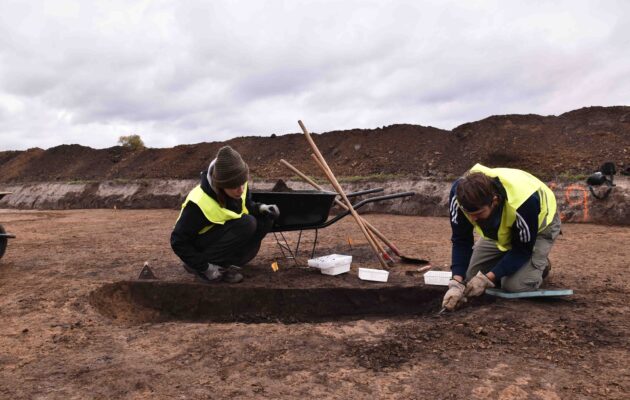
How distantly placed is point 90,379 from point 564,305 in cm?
306

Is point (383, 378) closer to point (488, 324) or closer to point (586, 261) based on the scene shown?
point (488, 324)

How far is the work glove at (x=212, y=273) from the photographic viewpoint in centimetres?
411

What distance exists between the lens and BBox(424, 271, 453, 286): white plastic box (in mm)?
3953

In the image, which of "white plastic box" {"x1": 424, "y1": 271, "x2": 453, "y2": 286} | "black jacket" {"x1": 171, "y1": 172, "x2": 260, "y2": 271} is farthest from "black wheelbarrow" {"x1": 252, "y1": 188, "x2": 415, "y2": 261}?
"white plastic box" {"x1": 424, "y1": 271, "x2": 453, "y2": 286}

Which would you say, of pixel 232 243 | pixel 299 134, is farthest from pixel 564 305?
pixel 299 134

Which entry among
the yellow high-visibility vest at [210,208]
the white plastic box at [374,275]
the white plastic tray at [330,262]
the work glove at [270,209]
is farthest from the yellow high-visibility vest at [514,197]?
the yellow high-visibility vest at [210,208]

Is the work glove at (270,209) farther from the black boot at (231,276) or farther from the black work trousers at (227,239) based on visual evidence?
the black boot at (231,276)

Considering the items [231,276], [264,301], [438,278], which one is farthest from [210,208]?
[438,278]

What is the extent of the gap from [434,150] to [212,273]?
1175 centimetres

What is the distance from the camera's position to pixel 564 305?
3.43 m

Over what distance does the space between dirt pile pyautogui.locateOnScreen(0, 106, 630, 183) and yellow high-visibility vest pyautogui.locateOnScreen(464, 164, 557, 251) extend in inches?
264

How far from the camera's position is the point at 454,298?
3443mm

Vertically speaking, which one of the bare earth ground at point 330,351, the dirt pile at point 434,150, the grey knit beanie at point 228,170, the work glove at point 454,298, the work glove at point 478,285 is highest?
the dirt pile at point 434,150

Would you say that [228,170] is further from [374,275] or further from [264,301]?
[374,275]
